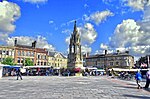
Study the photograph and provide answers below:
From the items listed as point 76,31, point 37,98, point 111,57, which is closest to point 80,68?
point 76,31

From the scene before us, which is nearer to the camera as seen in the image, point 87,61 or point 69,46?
point 69,46

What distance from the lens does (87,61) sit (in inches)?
7023

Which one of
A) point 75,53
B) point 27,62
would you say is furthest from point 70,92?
point 27,62

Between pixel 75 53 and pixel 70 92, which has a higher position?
pixel 75 53

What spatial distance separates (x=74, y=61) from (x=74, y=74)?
13.7 ft

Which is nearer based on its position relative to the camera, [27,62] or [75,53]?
[75,53]

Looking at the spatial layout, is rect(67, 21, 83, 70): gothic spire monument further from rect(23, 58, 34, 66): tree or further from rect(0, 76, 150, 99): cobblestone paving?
rect(0, 76, 150, 99): cobblestone paving

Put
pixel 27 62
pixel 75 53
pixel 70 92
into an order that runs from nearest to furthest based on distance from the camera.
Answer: pixel 70 92, pixel 75 53, pixel 27 62

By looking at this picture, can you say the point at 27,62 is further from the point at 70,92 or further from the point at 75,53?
the point at 70,92

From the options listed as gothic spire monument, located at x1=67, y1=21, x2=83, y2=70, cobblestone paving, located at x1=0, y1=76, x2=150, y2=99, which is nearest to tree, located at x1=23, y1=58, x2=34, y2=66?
gothic spire monument, located at x1=67, y1=21, x2=83, y2=70

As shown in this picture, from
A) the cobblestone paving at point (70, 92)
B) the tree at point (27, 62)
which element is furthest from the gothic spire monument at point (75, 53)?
the cobblestone paving at point (70, 92)

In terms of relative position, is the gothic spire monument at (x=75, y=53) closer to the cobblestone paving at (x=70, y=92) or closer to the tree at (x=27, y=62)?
the tree at (x=27, y=62)

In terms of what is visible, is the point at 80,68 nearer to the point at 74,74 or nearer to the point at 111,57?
the point at 74,74

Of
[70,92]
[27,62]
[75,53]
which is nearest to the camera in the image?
[70,92]
